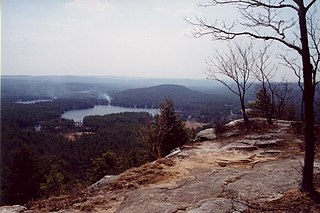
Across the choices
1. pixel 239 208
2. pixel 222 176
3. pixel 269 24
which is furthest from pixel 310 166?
pixel 269 24

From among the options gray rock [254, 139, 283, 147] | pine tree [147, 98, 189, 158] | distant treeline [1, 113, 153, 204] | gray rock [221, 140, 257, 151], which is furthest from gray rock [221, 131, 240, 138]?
pine tree [147, 98, 189, 158]

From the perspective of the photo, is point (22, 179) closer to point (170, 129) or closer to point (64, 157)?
point (170, 129)

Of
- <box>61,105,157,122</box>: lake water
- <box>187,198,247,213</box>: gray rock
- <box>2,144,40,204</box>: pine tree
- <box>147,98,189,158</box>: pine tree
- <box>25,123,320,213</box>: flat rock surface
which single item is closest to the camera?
<box>187,198,247,213</box>: gray rock

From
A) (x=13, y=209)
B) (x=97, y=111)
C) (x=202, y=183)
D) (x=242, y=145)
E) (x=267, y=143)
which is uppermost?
(x=267, y=143)

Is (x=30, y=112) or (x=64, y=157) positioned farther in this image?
(x=30, y=112)

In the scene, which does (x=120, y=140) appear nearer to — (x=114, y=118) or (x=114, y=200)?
(x=114, y=118)

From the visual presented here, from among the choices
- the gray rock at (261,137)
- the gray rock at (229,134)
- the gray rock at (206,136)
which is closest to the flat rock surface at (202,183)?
the gray rock at (261,137)

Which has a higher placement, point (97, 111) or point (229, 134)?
point (229, 134)

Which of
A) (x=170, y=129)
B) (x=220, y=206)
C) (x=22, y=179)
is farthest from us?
(x=22, y=179)

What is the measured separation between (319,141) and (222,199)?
23.3 ft

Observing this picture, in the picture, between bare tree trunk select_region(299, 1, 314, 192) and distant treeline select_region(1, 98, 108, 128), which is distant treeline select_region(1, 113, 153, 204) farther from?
distant treeline select_region(1, 98, 108, 128)

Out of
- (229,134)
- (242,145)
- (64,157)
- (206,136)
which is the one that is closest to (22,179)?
(206,136)

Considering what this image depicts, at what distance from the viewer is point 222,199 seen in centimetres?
542

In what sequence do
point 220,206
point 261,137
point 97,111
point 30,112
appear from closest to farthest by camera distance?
1. point 220,206
2. point 261,137
3. point 30,112
4. point 97,111
